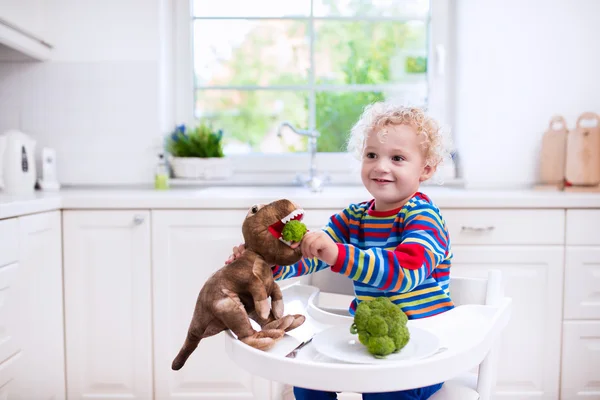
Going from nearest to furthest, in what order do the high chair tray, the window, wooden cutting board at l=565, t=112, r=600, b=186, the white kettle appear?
the high chair tray, the white kettle, wooden cutting board at l=565, t=112, r=600, b=186, the window

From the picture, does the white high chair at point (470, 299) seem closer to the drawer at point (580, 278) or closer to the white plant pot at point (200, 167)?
the drawer at point (580, 278)

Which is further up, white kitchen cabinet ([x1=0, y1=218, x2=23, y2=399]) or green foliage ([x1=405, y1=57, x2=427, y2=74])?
green foliage ([x1=405, y1=57, x2=427, y2=74])

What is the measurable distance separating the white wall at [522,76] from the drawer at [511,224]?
0.52 m

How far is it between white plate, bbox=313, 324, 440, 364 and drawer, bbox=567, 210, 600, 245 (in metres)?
1.28

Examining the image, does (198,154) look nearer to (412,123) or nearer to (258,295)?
(412,123)

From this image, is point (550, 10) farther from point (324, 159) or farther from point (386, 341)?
point (386, 341)

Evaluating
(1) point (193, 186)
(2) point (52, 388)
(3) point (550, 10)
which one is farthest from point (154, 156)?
(3) point (550, 10)

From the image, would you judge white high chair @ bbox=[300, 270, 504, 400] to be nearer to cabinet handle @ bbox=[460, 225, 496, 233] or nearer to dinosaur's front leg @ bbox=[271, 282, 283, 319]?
dinosaur's front leg @ bbox=[271, 282, 283, 319]

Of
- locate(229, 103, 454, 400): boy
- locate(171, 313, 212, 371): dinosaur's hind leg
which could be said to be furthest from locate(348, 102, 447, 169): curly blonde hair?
locate(171, 313, 212, 371): dinosaur's hind leg

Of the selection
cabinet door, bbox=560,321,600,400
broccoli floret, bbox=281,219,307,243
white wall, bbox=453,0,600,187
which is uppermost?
white wall, bbox=453,0,600,187

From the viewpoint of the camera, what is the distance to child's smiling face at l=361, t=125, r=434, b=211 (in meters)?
1.18

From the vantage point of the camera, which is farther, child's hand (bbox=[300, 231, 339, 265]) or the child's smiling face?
the child's smiling face

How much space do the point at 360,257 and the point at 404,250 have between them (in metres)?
0.09

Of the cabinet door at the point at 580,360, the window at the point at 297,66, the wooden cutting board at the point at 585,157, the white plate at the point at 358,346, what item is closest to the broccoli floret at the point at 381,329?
the white plate at the point at 358,346
